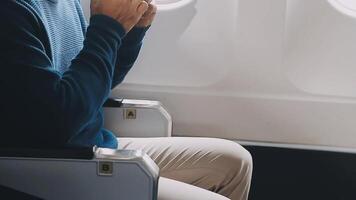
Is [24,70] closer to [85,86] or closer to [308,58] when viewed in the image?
[85,86]

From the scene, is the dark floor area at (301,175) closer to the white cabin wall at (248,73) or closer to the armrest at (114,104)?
the white cabin wall at (248,73)

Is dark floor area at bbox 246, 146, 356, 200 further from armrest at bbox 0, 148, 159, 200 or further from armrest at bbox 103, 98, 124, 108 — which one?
armrest at bbox 0, 148, 159, 200

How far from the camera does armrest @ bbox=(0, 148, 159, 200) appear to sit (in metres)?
1.08

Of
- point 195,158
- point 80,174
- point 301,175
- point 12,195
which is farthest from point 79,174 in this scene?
point 301,175

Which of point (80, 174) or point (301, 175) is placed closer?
point (80, 174)

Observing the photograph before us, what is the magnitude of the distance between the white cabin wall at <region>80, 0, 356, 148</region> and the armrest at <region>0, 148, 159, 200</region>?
932 mm

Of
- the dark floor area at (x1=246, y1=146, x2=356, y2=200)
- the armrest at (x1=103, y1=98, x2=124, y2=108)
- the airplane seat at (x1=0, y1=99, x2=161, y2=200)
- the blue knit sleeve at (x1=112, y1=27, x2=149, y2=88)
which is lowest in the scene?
the dark floor area at (x1=246, y1=146, x2=356, y2=200)

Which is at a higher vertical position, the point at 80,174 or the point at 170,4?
the point at 170,4

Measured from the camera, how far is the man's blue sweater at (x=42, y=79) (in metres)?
1.03

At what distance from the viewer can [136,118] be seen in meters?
1.69

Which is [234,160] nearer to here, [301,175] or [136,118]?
[136,118]

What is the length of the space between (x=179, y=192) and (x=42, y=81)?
1.39 feet

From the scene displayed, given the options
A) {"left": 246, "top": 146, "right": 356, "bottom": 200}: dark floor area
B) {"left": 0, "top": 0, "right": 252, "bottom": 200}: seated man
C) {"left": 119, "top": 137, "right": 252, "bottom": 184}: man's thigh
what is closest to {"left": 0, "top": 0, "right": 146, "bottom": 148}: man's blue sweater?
{"left": 0, "top": 0, "right": 252, "bottom": 200}: seated man

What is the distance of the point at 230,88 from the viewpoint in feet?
6.54
